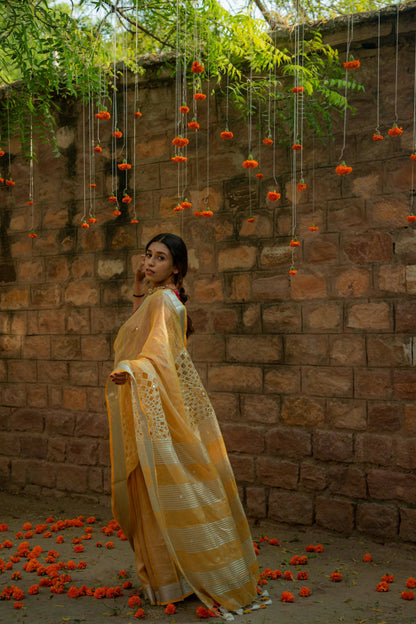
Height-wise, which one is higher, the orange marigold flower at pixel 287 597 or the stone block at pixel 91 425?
the stone block at pixel 91 425

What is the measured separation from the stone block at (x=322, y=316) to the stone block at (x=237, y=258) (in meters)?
0.52

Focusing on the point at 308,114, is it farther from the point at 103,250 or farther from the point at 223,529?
the point at 223,529

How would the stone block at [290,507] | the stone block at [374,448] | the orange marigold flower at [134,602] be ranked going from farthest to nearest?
the stone block at [290,507] < the stone block at [374,448] < the orange marigold flower at [134,602]

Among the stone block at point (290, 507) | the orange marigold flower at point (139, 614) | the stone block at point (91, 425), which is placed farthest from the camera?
the stone block at point (91, 425)

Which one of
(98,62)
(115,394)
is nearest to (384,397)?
(115,394)

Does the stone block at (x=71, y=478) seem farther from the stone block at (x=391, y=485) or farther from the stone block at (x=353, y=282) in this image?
the stone block at (x=353, y=282)

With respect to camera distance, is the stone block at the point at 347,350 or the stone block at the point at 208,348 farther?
the stone block at the point at 208,348

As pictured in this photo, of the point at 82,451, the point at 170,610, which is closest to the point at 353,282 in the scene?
the point at 170,610

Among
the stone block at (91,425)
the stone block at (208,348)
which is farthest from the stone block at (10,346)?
the stone block at (208,348)

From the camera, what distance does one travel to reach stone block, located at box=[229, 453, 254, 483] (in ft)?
13.5

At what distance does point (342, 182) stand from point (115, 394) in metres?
2.08

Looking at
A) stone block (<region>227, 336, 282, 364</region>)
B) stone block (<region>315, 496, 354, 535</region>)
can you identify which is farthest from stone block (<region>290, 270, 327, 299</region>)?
stone block (<region>315, 496, 354, 535</region>)

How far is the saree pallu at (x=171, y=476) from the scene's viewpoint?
2666 millimetres

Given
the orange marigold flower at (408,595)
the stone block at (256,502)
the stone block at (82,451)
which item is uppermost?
the stone block at (82,451)
